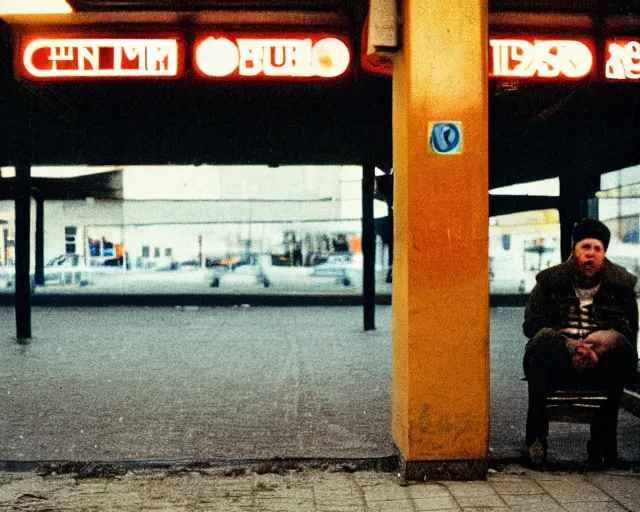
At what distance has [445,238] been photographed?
4.57m

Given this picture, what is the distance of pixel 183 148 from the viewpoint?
13.8m

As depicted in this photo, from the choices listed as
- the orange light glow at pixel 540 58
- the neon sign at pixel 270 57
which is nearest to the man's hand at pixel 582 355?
the orange light glow at pixel 540 58

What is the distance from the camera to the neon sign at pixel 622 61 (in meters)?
8.21

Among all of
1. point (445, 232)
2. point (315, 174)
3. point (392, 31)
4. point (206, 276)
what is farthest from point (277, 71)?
point (206, 276)

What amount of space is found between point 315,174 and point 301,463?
11.8 meters

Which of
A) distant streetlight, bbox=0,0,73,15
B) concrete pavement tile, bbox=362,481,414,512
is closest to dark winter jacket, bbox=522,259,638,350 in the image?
concrete pavement tile, bbox=362,481,414,512

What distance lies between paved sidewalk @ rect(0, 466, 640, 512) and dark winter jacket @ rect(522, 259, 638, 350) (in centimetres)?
96

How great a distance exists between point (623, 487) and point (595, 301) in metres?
1.18

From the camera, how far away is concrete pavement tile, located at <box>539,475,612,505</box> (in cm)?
427

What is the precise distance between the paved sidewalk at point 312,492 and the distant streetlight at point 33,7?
206 inches

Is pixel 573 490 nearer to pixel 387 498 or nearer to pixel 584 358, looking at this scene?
pixel 584 358

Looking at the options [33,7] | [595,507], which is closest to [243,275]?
[33,7]

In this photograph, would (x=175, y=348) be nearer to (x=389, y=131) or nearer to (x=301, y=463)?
(x=389, y=131)

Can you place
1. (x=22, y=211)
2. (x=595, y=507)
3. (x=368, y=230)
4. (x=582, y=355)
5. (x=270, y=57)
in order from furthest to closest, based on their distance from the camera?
(x=368, y=230) < (x=22, y=211) < (x=270, y=57) < (x=582, y=355) < (x=595, y=507)
